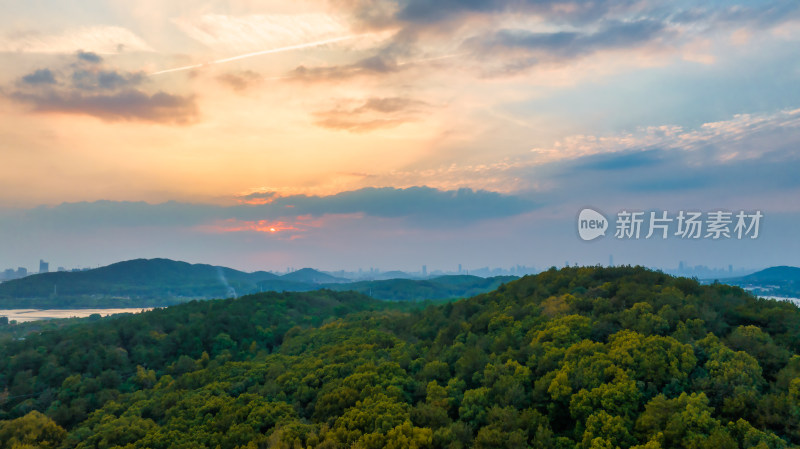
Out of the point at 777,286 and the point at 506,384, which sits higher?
the point at 506,384

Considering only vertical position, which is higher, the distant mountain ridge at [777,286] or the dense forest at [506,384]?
the dense forest at [506,384]

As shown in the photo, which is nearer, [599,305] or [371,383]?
[371,383]

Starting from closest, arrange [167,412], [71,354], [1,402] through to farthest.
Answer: [167,412]
[1,402]
[71,354]

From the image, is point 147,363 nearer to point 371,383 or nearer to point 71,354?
point 71,354

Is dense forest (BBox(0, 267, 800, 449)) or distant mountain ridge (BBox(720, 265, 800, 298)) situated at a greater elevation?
dense forest (BBox(0, 267, 800, 449))

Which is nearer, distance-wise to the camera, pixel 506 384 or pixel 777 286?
pixel 506 384

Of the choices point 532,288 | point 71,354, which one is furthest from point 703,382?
point 71,354

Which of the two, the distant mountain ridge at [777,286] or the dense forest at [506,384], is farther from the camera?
the distant mountain ridge at [777,286]

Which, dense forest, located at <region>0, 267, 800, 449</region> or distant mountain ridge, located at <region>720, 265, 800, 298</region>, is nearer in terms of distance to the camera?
dense forest, located at <region>0, 267, 800, 449</region>
